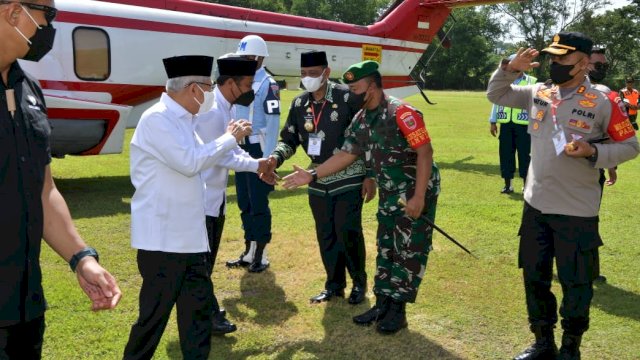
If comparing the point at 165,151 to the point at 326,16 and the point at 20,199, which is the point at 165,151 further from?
the point at 326,16

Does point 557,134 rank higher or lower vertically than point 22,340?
higher

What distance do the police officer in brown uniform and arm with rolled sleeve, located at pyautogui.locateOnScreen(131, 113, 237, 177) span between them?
219 centimetres

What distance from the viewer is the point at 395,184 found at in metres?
4.26

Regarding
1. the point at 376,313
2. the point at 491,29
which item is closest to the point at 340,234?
the point at 376,313

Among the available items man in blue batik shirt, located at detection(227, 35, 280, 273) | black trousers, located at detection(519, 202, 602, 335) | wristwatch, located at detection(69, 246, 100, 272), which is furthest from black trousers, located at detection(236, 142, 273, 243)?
wristwatch, located at detection(69, 246, 100, 272)

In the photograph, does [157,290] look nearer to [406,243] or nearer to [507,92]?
[406,243]

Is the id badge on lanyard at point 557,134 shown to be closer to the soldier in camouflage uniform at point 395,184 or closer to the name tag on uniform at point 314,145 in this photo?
the soldier in camouflage uniform at point 395,184

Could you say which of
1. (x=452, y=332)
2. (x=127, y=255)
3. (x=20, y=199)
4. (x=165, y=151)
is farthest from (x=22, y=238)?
(x=127, y=255)

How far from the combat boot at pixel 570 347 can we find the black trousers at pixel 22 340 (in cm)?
317

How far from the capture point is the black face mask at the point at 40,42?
2047 millimetres

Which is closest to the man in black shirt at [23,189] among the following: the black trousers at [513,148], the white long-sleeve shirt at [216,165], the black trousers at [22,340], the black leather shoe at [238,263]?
the black trousers at [22,340]

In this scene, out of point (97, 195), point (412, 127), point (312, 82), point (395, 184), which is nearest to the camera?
point (412, 127)

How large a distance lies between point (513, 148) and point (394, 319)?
19.5 ft

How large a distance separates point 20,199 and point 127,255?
4.23 metres
